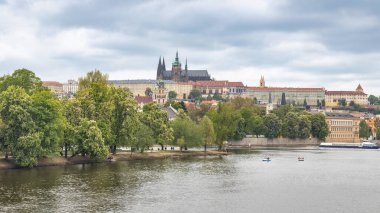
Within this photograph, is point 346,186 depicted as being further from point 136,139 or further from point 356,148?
point 356,148

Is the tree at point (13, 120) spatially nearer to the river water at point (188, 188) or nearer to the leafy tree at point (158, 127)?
the river water at point (188, 188)

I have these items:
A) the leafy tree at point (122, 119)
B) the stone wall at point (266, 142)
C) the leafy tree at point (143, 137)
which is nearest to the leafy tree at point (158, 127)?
the leafy tree at point (143, 137)

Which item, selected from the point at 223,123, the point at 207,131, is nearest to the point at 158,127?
the point at 207,131

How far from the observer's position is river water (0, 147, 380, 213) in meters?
56.6

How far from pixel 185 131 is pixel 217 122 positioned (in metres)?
18.8

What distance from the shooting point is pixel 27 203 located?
56656 millimetres

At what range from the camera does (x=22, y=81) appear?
355ft

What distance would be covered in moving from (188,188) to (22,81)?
50.2m

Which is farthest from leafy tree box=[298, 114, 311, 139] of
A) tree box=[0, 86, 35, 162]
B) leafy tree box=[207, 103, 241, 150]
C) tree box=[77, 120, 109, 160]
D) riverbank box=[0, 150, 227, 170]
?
tree box=[0, 86, 35, 162]

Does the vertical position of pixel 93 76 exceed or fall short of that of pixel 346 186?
it exceeds it

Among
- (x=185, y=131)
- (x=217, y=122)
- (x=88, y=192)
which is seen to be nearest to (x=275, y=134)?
(x=217, y=122)

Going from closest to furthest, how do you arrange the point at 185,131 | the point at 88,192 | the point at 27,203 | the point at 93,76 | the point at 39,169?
the point at 27,203 < the point at 88,192 < the point at 39,169 < the point at 185,131 < the point at 93,76

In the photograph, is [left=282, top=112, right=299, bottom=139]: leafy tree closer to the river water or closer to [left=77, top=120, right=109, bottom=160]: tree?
the river water

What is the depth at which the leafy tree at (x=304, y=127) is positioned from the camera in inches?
7771
